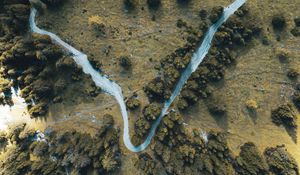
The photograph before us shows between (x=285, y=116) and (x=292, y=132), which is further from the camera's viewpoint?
(x=292, y=132)

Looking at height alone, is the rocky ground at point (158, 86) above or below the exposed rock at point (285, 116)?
below

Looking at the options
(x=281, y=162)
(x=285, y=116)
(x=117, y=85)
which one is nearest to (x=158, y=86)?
(x=117, y=85)

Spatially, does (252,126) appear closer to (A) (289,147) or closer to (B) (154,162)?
(A) (289,147)

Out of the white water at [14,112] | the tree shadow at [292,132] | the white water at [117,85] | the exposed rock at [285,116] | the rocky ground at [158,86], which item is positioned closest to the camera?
the exposed rock at [285,116]

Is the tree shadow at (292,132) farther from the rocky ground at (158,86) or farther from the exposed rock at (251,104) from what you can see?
the exposed rock at (251,104)

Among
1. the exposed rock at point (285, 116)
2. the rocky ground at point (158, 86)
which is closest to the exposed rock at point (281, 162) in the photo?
the rocky ground at point (158, 86)

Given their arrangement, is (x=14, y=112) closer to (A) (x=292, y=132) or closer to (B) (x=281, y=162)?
(B) (x=281, y=162)

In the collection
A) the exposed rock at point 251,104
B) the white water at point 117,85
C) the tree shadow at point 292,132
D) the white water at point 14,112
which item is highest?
the tree shadow at point 292,132
